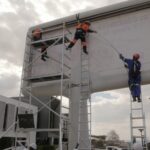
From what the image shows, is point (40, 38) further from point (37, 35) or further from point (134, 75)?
point (134, 75)

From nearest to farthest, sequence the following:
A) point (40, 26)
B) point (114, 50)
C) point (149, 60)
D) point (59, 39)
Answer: point (149, 60)
point (114, 50)
point (59, 39)
point (40, 26)

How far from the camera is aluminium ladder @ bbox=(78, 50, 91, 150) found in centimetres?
738

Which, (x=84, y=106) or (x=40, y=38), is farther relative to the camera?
(x=40, y=38)

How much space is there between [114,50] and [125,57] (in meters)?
0.44

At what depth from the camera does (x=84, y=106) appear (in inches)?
303

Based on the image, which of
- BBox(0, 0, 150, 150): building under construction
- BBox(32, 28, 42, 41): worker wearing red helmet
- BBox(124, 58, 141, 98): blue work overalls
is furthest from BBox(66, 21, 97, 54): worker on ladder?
BBox(124, 58, 141, 98): blue work overalls

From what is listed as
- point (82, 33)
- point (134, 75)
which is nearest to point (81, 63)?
point (82, 33)

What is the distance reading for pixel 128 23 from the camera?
Answer: 7902mm

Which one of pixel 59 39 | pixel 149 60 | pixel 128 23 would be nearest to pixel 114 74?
pixel 149 60

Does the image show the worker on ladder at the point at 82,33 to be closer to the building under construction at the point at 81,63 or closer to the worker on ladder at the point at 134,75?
the building under construction at the point at 81,63

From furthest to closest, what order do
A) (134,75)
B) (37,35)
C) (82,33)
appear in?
(37,35) → (82,33) → (134,75)

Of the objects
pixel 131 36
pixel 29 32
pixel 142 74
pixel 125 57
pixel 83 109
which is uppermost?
pixel 29 32

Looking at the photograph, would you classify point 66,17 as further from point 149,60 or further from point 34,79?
point 149,60

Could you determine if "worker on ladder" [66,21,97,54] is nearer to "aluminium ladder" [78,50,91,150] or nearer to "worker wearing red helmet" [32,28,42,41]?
"aluminium ladder" [78,50,91,150]
